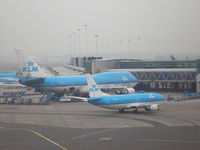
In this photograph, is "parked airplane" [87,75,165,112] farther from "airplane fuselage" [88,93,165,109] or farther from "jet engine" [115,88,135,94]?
"jet engine" [115,88,135,94]

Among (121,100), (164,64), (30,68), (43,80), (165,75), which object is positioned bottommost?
(121,100)

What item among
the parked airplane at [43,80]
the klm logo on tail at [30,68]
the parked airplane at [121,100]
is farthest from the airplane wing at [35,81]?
the parked airplane at [121,100]

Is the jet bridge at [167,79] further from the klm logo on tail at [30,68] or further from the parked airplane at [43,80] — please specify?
the klm logo on tail at [30,68]

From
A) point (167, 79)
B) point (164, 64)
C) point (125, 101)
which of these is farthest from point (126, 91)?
point (164, 64)

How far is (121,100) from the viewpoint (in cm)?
5481

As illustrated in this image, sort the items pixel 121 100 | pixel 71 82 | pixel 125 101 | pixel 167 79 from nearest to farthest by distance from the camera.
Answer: pixel 121 100 → pixel 125 101 → pixel 71 82 → pixel 167 79

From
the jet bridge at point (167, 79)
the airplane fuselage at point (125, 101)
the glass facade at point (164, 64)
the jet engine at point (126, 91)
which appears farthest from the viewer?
the glass facade at point (164, 64)

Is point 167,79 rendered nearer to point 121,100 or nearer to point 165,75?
point 165,75

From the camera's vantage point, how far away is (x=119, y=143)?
34594mm

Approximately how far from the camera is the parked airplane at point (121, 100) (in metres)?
53.4

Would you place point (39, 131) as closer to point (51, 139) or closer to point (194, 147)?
point (51, 139)

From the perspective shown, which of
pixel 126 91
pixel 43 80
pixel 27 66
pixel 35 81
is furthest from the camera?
pixel 126 91

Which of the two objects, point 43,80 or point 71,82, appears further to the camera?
point 71,82

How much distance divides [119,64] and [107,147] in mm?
84102
